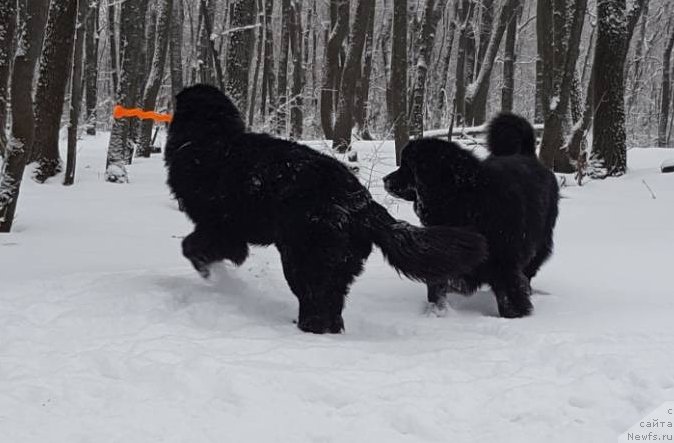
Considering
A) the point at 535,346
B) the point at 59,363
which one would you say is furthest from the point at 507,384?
the point at 59,363

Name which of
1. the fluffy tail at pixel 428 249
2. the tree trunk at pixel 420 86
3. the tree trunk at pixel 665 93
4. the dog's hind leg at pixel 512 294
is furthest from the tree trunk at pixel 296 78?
the tree trunk at pixel 665 93

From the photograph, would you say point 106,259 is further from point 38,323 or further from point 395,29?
point 395,29

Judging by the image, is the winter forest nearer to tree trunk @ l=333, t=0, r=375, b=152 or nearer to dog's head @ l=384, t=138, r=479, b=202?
dog's head @ l=384, t=138, r=479, b=202

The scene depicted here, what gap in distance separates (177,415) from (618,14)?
11.8m

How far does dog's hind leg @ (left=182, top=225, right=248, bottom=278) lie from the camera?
15.9ft

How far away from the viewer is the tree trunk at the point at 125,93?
11578 millimetres

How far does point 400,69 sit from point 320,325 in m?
10.0

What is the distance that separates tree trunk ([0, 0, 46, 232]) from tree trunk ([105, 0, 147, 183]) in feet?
16.7

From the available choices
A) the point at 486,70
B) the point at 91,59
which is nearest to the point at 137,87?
the point at 91,59

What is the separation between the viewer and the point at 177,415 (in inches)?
111

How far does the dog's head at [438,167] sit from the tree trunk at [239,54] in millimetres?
5137

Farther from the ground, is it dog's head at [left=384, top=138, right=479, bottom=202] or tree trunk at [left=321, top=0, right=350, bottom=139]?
tree trunk at [left=321, top=0, right=350, bottom=139]

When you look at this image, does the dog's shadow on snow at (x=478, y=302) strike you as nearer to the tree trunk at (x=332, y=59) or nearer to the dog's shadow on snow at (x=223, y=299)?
the dog's shadow on snow at (x=223, y=299)

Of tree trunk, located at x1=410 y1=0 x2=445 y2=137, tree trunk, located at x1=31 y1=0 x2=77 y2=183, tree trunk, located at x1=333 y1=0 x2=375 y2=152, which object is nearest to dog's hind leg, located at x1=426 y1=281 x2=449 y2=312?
tree trunk, located at x1=31 y1=0 x2=77 y2=183
